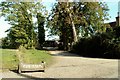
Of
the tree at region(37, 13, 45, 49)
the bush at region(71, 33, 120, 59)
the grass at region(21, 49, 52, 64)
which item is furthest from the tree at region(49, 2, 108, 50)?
the grass at region(21, 49, 52, 64)

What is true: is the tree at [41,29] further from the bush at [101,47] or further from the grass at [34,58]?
the grass at [34,58]

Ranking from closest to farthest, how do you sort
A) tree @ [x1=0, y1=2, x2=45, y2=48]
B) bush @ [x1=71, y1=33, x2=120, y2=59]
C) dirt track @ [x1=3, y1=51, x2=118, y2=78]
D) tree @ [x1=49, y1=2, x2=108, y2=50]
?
dirt track @ [x1=3, y1=51, x2=118, y2=78], bush @ [x1=71, y1=33, x2=120, y2=59], tree @ [x1=49, y1=2, x2=108, y2=50], tree @ [x1=0, y1=2, x2=45, y2=48]

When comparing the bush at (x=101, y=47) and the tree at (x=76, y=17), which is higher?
the tree at (x=76, y=17)

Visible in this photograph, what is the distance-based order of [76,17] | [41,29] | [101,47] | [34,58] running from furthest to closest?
[41,29] < [76,17] < [101,47] < [34,58]

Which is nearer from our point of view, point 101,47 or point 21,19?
point 101,47

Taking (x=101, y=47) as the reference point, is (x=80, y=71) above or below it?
below

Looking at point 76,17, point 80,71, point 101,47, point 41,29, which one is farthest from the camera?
point 41,29

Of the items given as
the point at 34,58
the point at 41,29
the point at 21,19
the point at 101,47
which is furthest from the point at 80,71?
the point at 41,29

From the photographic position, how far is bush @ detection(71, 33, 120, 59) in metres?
28.6

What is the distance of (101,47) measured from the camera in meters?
31.1

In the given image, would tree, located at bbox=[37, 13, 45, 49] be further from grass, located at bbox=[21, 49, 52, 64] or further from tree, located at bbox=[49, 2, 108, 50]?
grass, located at bbox=[21, 49, 52, 64]

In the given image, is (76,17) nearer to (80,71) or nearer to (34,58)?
(34,58)

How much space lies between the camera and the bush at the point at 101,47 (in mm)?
28578

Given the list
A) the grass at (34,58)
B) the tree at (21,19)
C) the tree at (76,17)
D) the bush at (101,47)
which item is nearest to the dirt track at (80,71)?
the grass at (34,58)
